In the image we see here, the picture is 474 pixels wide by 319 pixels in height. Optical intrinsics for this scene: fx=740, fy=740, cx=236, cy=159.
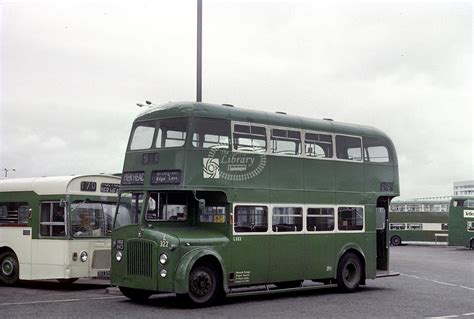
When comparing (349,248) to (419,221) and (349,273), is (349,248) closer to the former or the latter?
(349,273)

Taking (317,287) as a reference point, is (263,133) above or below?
above

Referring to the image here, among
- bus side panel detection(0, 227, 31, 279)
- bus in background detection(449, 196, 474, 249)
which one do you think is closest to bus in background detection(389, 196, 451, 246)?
bus in background detection(449, 196, 474, 249)

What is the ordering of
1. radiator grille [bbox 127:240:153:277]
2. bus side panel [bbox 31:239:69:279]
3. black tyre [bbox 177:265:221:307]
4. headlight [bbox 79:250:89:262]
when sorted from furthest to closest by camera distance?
1. headlight [bbox 79:250:89:262]
2. bus side panel [bbox 31:239:69:279]
3. radiator grille [bbox 127:240:153:277]
4. black tyre [bbox 177:265:221:307]

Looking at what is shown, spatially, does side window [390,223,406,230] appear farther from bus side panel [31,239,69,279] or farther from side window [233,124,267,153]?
side window [233,124,267,153]

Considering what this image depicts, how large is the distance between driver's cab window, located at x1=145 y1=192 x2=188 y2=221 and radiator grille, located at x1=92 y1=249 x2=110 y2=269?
11.6ft

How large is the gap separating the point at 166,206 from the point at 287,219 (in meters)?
3.09

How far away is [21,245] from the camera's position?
18859 mm

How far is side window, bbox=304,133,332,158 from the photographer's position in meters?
17.7

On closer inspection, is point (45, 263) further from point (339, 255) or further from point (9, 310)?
point (339, 255)

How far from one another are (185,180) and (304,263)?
13.7ft

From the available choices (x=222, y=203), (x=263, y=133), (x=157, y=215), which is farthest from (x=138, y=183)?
A: (x=263, y=133)

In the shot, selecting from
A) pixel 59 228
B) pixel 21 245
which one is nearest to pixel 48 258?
pixel 59 228

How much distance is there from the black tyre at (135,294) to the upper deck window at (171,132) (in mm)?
3112

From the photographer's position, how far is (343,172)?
729 inches
